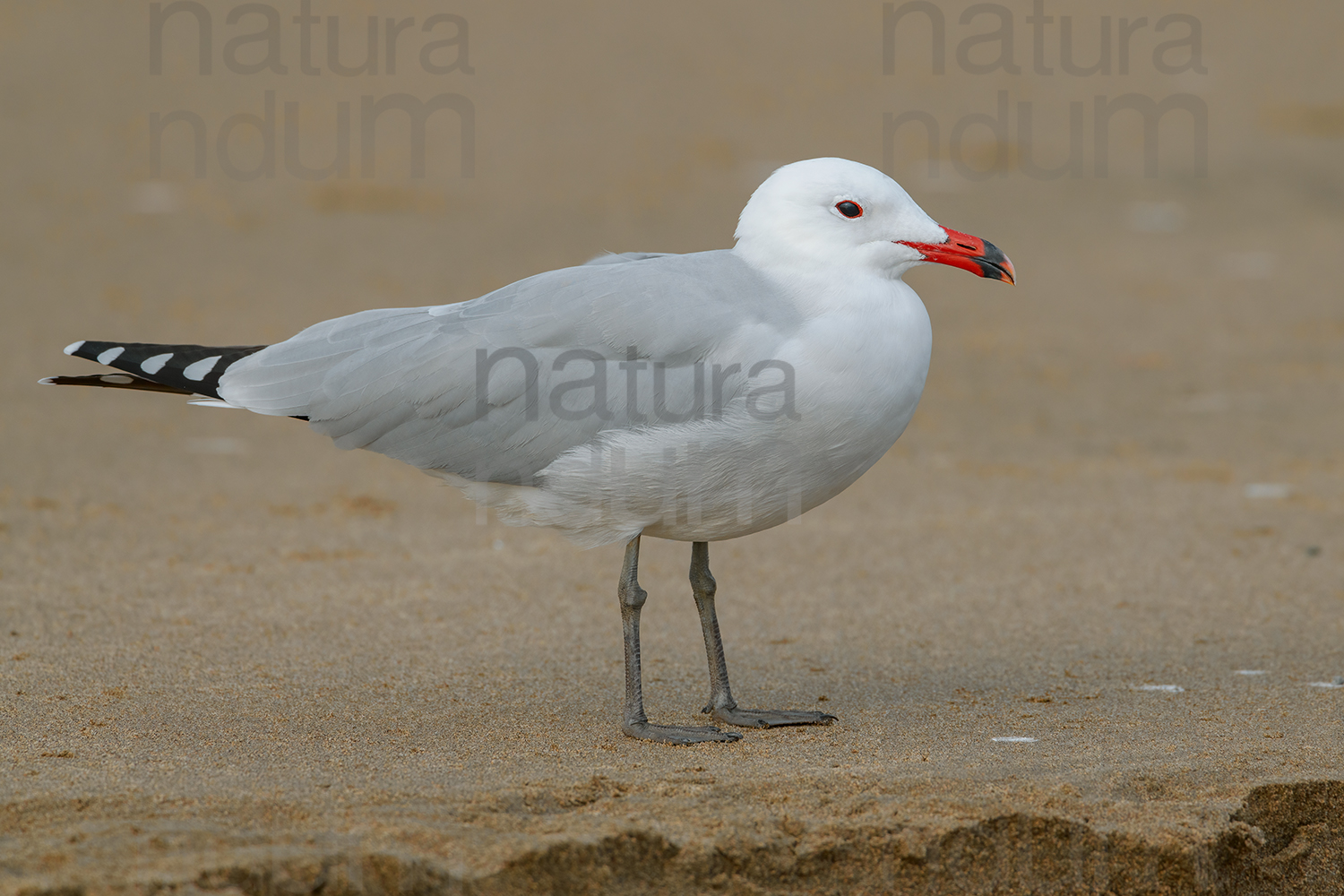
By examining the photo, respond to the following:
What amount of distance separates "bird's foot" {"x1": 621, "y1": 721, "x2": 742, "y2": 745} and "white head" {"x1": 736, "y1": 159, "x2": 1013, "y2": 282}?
1.37 metres

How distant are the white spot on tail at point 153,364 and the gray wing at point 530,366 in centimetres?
20

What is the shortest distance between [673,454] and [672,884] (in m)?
1.27

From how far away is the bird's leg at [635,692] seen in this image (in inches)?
160

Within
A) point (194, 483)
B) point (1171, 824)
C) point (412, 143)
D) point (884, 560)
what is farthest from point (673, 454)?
point (412, 143)

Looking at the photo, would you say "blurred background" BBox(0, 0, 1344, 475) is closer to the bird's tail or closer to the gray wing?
the bird's tail

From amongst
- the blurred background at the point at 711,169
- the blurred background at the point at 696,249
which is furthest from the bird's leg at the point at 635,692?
the blurred background at the point at 711,169

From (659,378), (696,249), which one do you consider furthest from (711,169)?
(659,378)

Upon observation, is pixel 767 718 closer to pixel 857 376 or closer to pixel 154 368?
pixel 857 376

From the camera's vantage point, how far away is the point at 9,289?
391 inches

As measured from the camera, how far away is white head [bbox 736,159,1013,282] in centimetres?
407

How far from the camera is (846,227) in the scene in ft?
13.4

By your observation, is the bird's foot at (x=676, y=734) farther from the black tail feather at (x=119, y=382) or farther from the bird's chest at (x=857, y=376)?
the black tail feather at (x=119, y=382)

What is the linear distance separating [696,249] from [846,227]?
293 inches

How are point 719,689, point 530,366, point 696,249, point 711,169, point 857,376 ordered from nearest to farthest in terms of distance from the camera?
point 857,376
point 530,366
point 719,689
point 696,249
point 711,169
